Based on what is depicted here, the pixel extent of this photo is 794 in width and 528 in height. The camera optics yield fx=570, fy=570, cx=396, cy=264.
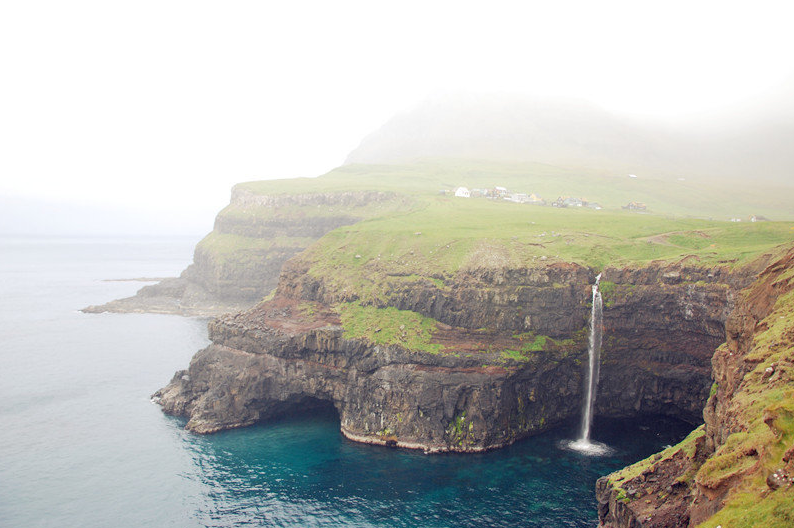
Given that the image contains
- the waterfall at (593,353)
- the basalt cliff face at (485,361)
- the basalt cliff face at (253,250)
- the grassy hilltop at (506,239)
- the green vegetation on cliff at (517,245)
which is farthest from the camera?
the basalt cliff face at (253,250)

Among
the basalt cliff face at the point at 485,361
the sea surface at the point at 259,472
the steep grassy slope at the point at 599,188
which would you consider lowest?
the sea surface at the point at 259,472

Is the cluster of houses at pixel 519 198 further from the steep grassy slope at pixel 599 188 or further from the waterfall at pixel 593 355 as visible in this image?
the waterfall at pixel 593 355

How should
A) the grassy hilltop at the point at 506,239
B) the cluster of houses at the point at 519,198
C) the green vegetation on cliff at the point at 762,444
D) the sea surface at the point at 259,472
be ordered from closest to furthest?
the green vegetation on cliff at the point at 762,444 < the sea surface at the point at 259,472 < the grassy hilltop at the point at 506,239 < the cluster of houses at the point at 519,198

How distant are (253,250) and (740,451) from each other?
472ft

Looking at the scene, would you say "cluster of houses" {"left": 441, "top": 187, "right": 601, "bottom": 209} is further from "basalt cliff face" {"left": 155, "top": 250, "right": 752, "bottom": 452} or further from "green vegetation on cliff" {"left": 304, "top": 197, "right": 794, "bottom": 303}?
"basalt cliff face" {"left": 155, "top": 250, "right": 752, "bottom": 452}

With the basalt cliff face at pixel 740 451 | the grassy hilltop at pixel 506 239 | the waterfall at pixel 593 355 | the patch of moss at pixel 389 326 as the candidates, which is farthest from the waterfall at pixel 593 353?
the basalt cliff face at pixel 740 451

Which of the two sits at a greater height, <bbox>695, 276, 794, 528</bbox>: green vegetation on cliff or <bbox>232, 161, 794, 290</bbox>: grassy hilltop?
<bbox>232, 161, 794, 290</bbox>: grassy hilltop

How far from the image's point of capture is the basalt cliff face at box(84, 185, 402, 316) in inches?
5945

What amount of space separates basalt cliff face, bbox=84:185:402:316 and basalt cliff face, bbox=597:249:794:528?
10684 centimetres

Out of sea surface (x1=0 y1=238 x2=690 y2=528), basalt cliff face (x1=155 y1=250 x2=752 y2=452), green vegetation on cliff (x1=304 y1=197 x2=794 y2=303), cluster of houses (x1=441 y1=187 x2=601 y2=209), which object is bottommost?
sea surface (x1=0 y1=238 x2=690 y2=528)

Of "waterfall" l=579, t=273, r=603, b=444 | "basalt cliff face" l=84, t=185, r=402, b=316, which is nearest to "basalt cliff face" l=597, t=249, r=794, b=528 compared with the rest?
"waterfall" l=579, t=273, r=603, b=444

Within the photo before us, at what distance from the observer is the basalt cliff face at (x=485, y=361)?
6394 cm

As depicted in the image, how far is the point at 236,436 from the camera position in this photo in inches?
2670

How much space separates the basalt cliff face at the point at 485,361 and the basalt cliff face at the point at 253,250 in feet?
238
